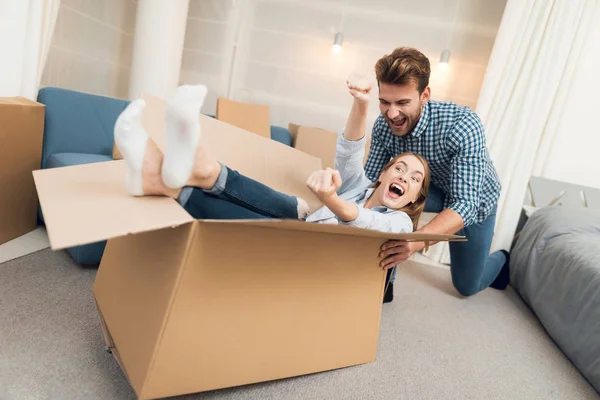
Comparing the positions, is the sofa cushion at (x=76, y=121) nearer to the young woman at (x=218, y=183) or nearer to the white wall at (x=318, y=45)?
the young woman at (x=218, y=183)

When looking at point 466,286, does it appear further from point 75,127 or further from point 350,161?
A: point 75,127

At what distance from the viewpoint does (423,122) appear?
4.66ft

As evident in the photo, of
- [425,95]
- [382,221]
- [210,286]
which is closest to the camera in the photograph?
[210,286]

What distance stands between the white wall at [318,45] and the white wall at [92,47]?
0.47 m

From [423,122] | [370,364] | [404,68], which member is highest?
[404,68]

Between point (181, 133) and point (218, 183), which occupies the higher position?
point (181, 133)

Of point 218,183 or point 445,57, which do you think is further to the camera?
point 445,57

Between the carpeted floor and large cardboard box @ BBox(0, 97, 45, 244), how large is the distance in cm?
23

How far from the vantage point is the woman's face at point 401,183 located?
124cm

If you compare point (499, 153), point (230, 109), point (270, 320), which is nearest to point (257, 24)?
point (230, 109)

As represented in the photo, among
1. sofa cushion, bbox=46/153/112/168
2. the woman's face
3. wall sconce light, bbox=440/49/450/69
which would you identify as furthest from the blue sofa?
wall sconce light, bbox=440/49/450/69

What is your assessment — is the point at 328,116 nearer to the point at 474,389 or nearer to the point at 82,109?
the point at 82,109

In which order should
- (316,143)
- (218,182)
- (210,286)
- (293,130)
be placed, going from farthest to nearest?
(293,130)
(316,143)
(218,182)
(210,286)

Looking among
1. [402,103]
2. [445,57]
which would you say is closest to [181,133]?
[402,103]
